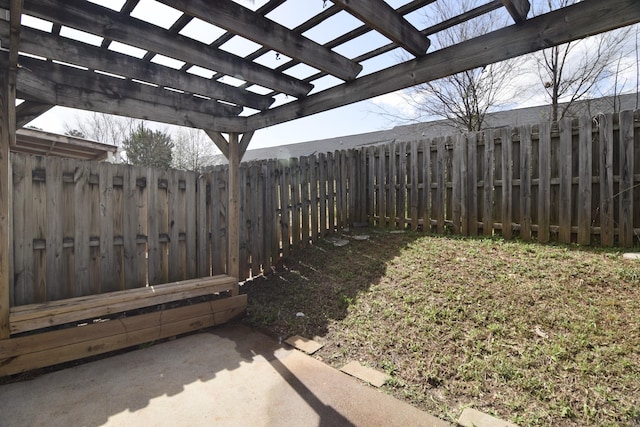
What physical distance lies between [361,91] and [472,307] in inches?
88.7

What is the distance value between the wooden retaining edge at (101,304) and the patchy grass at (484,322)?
2.25 feet

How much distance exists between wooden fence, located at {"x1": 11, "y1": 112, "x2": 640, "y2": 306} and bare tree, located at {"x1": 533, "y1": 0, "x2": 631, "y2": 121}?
3.95m

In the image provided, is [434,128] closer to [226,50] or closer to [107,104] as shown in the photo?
[226,50]

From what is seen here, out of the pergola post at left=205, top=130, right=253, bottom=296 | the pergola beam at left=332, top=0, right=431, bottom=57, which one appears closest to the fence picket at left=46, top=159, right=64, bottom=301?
the pergola post at left=205, top=130, right=253, bottom=296

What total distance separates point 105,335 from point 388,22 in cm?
339

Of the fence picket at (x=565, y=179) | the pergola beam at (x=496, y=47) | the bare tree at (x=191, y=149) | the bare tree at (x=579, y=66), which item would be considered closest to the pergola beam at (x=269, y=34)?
the pergola beam at (x=496, y=47)

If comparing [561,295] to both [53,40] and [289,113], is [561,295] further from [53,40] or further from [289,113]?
[53,40]

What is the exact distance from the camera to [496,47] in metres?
2.04

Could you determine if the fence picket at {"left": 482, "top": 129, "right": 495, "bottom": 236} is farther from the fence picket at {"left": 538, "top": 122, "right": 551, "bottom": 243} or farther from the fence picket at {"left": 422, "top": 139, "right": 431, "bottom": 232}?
the fence picket at {"left": 422, "top": 139, "right": 431, "bottom": 232}

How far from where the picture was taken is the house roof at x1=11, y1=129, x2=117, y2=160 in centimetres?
563

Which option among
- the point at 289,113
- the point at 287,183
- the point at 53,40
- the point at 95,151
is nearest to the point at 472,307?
the point at 289,113

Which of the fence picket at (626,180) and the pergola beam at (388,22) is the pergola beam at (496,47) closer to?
the pergola beam at (388,22)

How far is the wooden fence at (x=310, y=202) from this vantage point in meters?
2.78

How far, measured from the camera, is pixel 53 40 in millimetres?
2256
